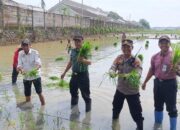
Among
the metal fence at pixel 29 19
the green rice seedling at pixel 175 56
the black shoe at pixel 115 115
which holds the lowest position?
the black shoe at pixel 115 115

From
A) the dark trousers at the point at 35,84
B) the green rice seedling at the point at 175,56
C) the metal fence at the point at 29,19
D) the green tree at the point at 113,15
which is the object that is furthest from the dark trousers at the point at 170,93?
the green tree at the point at 113,15

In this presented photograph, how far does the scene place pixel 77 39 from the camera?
7.29 meters

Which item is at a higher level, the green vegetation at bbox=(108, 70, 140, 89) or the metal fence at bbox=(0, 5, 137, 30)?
the metal fence at bbox=(0, 5, 137, 30)

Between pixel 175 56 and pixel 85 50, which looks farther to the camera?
pixel 85 50

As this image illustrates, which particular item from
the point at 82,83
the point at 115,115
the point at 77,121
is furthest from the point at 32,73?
Answer: the point at 115,115

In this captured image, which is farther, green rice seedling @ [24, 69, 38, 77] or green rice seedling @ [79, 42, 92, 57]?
green rice seedling @ [24, 69, 38, 77]

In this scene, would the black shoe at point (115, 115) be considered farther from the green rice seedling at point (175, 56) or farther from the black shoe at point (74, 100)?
the green rice seedling at point (175, 56)

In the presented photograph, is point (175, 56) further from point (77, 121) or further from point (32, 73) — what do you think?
point (32, 73)

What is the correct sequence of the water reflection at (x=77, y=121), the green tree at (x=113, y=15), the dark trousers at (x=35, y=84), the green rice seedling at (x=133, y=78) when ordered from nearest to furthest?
the green rice seedling at (x=133, y=78), the water reflection at (x=77, y=121), the dark trousers at (x=35, y=84), the green tree at (x=113, y=15)

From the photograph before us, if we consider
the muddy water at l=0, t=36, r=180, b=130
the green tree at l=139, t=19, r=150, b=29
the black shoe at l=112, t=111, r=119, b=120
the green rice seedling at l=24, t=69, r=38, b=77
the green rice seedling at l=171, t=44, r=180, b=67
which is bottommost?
the muddy water at l=0, t=36, r=180, b=130

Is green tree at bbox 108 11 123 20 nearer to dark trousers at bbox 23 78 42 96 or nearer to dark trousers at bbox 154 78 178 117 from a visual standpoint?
dark trousers at bbox 23 78 42 96

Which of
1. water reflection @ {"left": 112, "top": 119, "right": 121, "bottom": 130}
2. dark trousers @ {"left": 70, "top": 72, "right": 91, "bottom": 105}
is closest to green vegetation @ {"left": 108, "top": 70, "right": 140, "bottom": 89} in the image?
water reflection @ {"left": 112, "top": 119, "right": 121, "bottom": 130}

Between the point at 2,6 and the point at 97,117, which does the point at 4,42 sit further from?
the point at 97,117

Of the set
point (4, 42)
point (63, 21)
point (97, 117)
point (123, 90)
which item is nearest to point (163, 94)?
point (123, 90)
